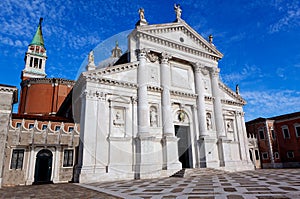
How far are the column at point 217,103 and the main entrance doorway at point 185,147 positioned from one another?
12.6ft

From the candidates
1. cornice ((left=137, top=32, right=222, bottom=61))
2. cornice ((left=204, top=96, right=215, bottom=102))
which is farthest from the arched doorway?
cornice ((left=204, top=96, right=215, bottom=102))

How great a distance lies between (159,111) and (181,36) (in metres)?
10.2

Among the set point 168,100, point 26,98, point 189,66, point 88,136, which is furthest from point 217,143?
point 26,98

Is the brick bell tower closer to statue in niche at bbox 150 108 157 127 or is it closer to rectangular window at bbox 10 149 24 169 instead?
rectangular window at bbox 10 149 24 169

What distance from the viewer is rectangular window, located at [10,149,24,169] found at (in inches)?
640

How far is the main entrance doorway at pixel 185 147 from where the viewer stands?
2300 centimetres

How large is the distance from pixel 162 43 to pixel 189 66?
4708 millimetres

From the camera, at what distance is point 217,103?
25.5 m

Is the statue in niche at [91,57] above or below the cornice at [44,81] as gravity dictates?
below

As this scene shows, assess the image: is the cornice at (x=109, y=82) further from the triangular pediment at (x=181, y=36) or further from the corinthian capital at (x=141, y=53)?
the triangular pediment at (x=181, y=36)

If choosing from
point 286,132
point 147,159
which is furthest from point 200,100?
point 286,132

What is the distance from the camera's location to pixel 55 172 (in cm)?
1758

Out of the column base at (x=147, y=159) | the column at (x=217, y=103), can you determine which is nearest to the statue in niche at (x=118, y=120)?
the column base at (x=147, y=159)

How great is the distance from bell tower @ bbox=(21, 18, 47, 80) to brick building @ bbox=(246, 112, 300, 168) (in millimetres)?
46913
